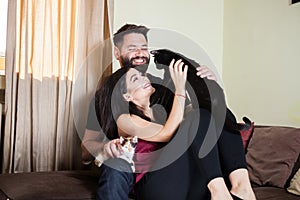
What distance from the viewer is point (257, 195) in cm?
183

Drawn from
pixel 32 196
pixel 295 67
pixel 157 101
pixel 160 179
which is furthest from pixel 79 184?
pixel 295 67

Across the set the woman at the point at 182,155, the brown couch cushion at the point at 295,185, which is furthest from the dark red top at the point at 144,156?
the brown couch cushion at the point at 295,185

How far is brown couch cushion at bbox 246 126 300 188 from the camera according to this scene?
204 cm

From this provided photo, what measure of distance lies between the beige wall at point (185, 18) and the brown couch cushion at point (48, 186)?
3.78 feet

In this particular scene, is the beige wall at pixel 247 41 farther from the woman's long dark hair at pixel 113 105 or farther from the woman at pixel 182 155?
the woman at pixel 182 155

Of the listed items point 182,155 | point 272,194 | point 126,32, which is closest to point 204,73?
point 182,155

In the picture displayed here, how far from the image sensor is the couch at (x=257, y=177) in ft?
5.42

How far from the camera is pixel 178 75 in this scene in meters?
1.76

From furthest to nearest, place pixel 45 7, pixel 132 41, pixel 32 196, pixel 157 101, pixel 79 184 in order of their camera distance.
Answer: pixel 45 7 < pixel 132 41 < pixel 157 101 < pixel 79 184 < pixel 32 196

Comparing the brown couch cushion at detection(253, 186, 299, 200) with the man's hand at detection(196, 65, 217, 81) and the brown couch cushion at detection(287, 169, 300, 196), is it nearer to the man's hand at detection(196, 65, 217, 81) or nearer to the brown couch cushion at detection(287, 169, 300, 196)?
the brown couch cushion at detection(287, 169, 300, 196)

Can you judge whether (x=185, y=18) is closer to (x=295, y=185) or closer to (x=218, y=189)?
(x=295, y=185)

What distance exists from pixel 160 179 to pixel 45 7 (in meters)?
1.30

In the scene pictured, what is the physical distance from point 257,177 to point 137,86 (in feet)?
2.44

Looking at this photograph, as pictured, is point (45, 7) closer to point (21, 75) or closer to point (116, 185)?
point (21, 75)
